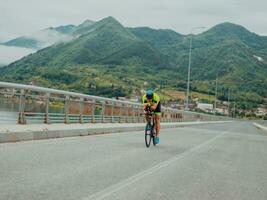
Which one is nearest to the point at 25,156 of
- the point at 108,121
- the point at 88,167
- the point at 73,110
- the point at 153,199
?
the point at 88,167

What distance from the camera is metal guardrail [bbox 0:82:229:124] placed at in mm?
16172

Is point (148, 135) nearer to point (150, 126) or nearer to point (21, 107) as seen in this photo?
point (150, 126)

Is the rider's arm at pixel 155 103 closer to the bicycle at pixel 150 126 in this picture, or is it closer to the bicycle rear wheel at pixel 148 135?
the bicycle at pixel 150 126

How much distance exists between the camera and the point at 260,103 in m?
175

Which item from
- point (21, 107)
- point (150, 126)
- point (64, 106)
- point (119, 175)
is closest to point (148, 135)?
point (150, 126)

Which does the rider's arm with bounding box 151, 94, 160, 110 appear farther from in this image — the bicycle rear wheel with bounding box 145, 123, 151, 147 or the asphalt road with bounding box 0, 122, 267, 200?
the asphalt road with bounding box 0, 122, 267, 200

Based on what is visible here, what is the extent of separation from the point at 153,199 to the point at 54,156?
4.46 metres

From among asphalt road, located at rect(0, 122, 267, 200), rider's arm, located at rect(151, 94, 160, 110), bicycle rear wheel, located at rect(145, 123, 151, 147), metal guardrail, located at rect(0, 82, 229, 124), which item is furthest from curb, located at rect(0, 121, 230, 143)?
rider's arm, located at rect(151, 94, 160, 110)

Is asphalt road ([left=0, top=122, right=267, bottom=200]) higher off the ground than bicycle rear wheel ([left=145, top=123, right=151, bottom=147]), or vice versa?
bicycle rear wheel ([left=145, top=123, right=151, bottom=147])

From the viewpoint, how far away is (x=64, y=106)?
20344mm

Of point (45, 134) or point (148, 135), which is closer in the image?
point (45, 134)

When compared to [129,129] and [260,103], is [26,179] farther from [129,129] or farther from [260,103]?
[260,103]

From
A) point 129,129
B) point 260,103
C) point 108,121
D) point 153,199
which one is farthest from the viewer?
point 260,103

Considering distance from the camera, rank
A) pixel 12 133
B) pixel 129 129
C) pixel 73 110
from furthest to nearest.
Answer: pixel 129 129
pixel 73 110
pixel 12 133
